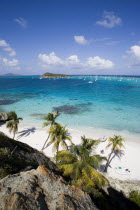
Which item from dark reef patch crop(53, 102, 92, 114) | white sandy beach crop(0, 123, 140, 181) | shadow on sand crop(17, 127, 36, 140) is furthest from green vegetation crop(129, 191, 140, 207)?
dark reef patch crop(53, 102, 92, 114)

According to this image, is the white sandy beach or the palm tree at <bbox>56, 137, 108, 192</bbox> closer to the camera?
the palm tree at <bbox>56, 137, 108, 192</bbox>

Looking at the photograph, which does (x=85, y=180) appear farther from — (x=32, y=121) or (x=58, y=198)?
(x=32, y=121)

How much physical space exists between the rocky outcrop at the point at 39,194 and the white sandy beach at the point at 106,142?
554 inches

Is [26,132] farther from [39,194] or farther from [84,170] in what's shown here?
[39,194]

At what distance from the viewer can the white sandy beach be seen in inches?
730

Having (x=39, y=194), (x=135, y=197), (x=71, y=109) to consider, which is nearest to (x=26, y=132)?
(x=71, y=109)

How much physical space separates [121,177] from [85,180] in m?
9.74

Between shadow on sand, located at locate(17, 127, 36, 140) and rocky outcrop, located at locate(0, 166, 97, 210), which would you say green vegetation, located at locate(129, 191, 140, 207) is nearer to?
rocky outcrop, located at locate(0, 166, 97, 210)

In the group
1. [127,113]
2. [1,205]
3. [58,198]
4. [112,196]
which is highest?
[1,205]

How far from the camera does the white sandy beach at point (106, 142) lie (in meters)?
18.5

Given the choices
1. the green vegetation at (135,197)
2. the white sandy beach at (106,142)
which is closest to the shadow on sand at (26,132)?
Answer: the white sandy beach at (106,142)

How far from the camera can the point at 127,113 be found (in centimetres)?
4375

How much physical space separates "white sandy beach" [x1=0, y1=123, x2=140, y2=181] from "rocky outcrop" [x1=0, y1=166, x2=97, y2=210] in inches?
554

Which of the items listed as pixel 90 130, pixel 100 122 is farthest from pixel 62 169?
pixel 100 122
